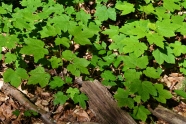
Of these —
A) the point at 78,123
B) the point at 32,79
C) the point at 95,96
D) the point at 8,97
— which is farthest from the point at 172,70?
the point at 8,97

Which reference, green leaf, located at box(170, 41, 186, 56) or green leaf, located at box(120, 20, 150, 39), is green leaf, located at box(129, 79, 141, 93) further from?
green leaf, located at box(170, 41, 186, 56)

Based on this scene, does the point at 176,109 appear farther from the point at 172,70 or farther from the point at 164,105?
the point at 172,70

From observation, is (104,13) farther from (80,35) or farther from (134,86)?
(134,86)

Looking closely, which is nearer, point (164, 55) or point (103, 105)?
point (103, 105)

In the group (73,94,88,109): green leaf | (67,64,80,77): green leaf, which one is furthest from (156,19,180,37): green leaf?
(73,94,88,109): green leaf

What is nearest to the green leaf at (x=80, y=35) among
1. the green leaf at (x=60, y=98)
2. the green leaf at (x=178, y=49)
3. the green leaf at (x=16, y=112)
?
the green leaf at (x=60, y=98)

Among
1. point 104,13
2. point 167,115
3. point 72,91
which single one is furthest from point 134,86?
point 104,13
